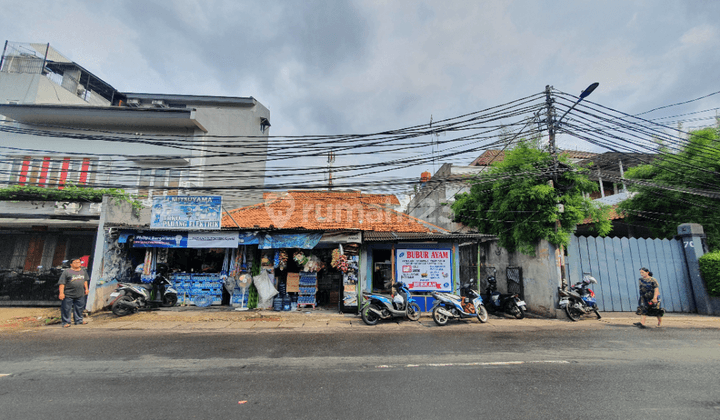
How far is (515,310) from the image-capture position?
1062 centimetres

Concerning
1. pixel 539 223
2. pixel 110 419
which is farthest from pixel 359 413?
pixel 539 223

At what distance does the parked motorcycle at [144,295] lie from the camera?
10008mm

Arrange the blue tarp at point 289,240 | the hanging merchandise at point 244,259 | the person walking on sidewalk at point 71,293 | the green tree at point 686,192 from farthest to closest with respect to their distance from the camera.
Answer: the green tree at point 686,192, the hanging merchandise at point 244,259, the blue tarp at point 289,240, the person walking on sidewalk at point 71,293

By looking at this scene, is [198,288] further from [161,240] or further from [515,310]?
[515,310]

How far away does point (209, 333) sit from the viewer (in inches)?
316

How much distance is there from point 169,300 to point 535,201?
13.7 m

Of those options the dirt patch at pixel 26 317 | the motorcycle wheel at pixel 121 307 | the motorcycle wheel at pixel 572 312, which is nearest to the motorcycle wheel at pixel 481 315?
the motorcycle wheel at pixel 572 312

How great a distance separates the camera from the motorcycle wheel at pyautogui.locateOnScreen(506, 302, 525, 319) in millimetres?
10530

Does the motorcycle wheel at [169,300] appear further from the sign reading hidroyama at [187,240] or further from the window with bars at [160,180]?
the window with bars at [160,180]

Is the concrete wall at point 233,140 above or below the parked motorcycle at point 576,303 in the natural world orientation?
above

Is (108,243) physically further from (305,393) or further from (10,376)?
(305,393)

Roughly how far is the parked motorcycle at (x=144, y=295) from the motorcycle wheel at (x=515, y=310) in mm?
12084

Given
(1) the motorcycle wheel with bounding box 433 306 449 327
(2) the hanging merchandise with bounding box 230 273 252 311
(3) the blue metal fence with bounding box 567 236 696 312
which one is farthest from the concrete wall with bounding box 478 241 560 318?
(2) the hanging merchandise with bounding box 230 273 252 311

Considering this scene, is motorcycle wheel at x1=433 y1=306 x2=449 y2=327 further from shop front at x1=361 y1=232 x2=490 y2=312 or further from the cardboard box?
the cardboard box
